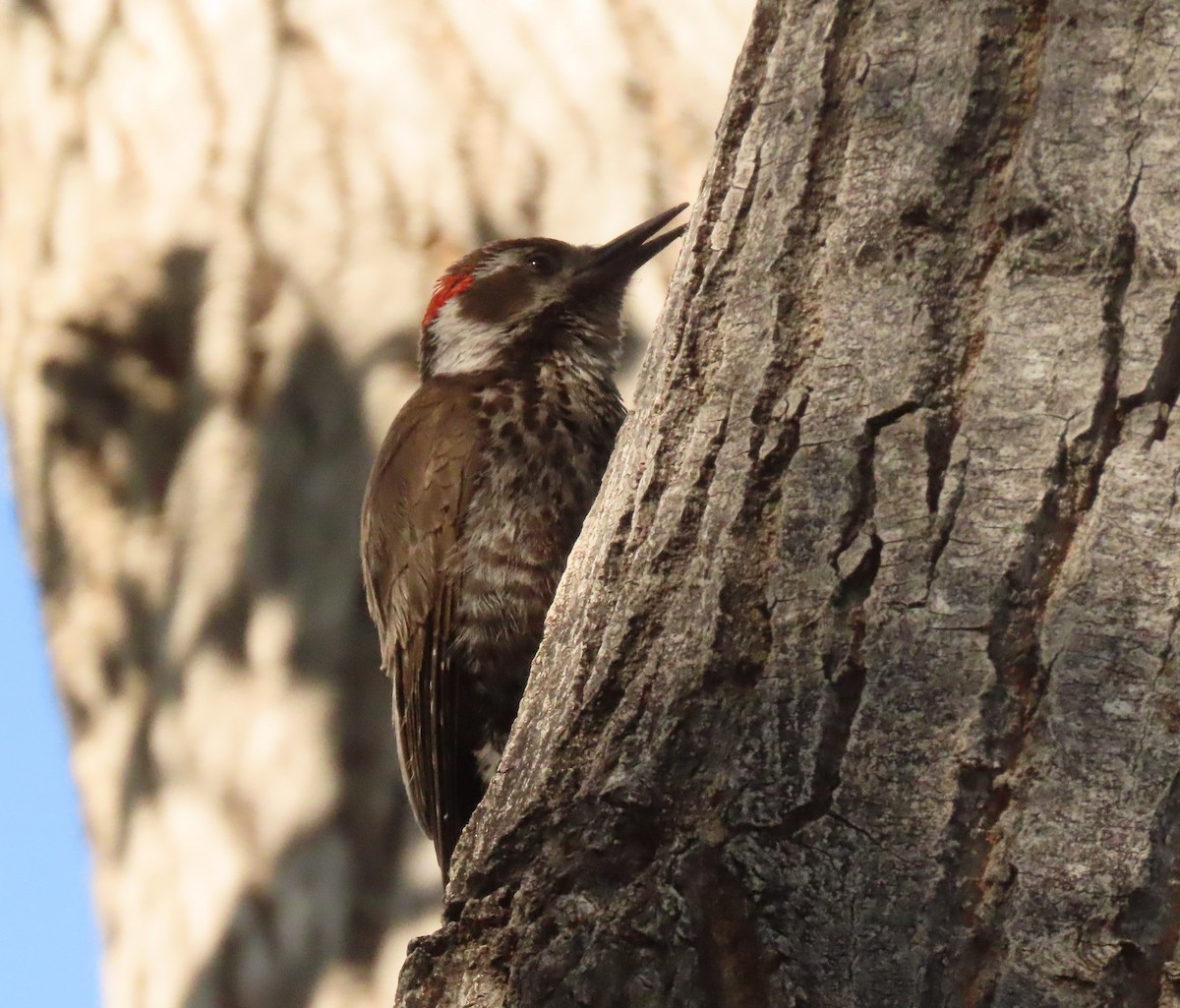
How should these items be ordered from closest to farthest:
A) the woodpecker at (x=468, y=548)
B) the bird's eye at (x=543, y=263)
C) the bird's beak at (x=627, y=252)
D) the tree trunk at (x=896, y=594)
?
the tree trunk at (x=896, y=594) → the woodpecker at (x=468, y=548) → the bird's beak at (x=627, y=252) → the bird's eye at (x=543, y=263)

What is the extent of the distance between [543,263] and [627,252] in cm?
23

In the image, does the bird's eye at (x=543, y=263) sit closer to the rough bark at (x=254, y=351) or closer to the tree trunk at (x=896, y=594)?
the rough bark at (x=254, y=351)

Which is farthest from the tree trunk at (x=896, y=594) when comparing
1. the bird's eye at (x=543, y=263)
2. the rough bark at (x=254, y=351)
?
the bird's eye at (x=543, y=263)

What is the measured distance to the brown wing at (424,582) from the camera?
340 centimetres

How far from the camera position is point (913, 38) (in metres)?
1.66

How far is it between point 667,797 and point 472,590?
1.93m

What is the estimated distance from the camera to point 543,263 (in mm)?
3850

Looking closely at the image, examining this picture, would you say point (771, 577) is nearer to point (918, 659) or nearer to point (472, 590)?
point (918, 659)

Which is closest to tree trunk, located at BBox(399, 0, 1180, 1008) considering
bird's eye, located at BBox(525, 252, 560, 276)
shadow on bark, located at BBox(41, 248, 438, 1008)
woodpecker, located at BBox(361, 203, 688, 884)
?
woodpecker, located at BBox(361, 203, 688, 884)

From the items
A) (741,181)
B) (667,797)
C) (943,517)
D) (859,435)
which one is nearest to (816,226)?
(741,181)

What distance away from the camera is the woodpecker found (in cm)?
339

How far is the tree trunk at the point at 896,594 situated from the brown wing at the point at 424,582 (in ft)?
5.54

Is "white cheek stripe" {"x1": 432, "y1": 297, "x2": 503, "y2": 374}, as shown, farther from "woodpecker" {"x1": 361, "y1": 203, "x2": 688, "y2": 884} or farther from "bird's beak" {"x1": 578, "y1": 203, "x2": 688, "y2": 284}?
"bird's beak" {"x1": 578, "y1": 203, "x2": 688, "y2": 284}

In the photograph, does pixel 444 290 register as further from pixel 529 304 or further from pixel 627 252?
pixel 627 252
